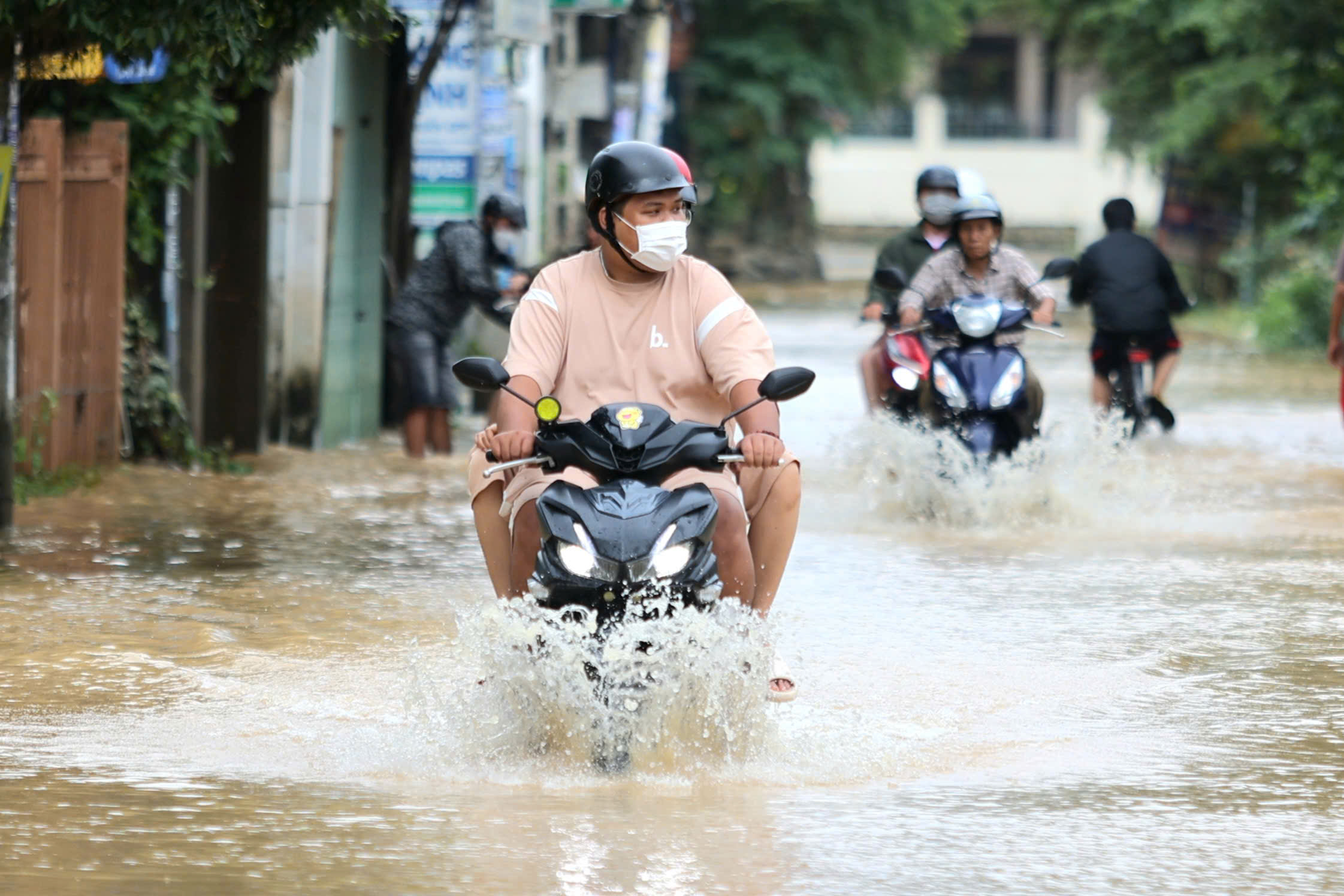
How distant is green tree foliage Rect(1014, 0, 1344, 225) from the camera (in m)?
24.5

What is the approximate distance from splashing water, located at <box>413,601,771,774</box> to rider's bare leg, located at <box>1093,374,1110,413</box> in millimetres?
10483

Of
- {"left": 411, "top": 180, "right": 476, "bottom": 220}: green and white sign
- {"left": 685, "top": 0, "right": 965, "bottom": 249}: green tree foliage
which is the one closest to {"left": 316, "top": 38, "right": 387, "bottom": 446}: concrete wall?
{"left": 411, "top": 180, "right": 476, "bottom": 220}: green and white sign

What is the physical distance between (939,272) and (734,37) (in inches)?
1295

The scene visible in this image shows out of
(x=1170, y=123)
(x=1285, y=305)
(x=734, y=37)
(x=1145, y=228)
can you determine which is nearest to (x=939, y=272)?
(x=1285, y=305)

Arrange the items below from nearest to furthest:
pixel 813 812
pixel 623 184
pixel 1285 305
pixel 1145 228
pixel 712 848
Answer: pixel 712 848 → pixel 813 812 → pixel 623 184 → pixel 1285 305 → pixel 1145 228

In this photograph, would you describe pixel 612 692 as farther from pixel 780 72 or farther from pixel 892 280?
pixel 780 72

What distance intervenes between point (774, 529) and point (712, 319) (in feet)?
1.91

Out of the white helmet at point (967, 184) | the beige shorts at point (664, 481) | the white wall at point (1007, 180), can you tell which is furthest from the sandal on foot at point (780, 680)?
the white wall at point (1007, 180)

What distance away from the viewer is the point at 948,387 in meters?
12.1

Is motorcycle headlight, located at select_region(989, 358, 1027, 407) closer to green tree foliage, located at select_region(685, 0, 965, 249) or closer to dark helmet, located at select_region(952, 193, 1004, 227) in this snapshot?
dark helmet, located at select_region(952, 193, 1004, 227)

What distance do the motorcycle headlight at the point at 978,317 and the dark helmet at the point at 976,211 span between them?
0.49 m

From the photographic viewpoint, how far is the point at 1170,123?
3184cm

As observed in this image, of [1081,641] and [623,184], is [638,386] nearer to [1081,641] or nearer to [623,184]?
[623,184]

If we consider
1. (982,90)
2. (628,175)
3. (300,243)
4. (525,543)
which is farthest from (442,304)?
(982,90)
